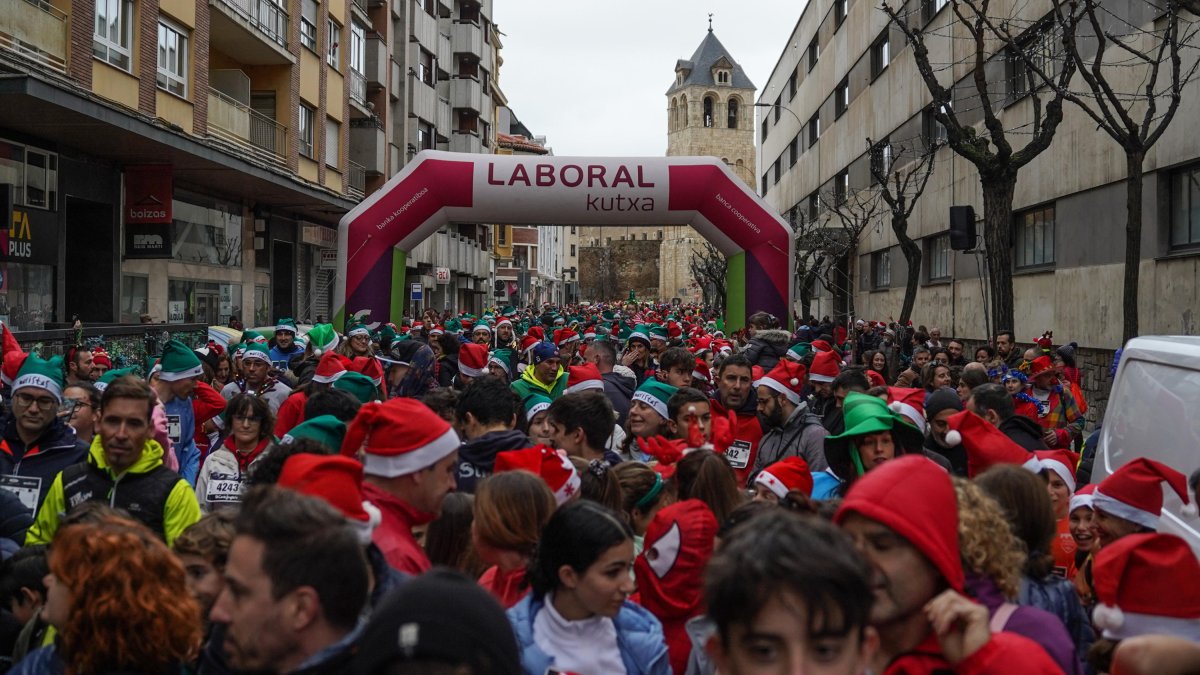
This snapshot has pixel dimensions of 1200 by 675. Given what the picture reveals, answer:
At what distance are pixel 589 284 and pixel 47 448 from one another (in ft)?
450

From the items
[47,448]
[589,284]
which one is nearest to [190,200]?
[47,448]

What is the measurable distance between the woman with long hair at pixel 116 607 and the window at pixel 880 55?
30.2 metres

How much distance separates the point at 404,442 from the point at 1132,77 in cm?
1545

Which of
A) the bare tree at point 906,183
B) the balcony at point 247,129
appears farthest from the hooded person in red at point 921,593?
the balcony at point 247,129

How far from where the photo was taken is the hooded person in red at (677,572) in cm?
383

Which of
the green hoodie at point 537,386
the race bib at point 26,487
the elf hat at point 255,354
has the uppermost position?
the elf hat at point 255,354

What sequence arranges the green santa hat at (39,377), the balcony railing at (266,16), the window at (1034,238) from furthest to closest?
the balcony railing at (266,16), the window at (1034,238), the green santa hat at (39,377)

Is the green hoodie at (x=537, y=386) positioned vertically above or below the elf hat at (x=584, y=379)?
below

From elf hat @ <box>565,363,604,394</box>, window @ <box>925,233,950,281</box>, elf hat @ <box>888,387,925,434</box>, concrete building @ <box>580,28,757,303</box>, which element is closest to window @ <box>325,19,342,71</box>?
window @ <box>925,233,950,281</box>

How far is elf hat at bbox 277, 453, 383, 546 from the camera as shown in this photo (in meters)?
2.88

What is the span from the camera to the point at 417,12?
41281 millimetres

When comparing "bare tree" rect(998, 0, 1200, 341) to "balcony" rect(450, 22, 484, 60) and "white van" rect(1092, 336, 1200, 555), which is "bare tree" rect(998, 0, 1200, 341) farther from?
"balcony" rect(450, 22, 484, 60)

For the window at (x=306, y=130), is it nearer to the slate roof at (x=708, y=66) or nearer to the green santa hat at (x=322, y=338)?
the green santa hat at (x=322, y=338)

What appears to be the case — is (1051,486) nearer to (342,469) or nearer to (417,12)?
(342,469)
